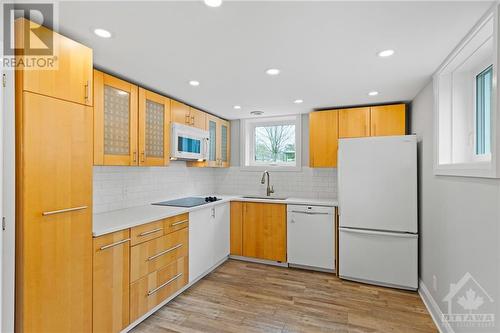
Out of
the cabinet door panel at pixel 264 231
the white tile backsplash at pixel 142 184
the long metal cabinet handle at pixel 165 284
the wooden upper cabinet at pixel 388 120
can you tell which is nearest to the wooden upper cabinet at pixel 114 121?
the white tile backsplash at pixel 142 184

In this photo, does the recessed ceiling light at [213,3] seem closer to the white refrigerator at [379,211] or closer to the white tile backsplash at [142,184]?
the white tile backsplash at [142,184]

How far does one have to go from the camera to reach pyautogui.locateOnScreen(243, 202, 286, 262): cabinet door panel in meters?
3.70

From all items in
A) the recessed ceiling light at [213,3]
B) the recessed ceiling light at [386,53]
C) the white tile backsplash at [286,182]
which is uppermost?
the recessed ceiling light at [213,3]

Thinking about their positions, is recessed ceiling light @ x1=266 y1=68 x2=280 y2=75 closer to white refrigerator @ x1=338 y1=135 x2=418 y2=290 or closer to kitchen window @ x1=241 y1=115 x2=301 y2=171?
white refrigerator @ x1=338 y1=135 x2=418 y2=290

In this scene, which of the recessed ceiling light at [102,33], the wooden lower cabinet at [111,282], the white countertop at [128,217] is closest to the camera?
the recessed ceiling light at [102,33]

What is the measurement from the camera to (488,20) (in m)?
1.51

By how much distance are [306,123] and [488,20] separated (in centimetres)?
274

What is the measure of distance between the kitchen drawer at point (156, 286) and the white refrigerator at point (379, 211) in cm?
194

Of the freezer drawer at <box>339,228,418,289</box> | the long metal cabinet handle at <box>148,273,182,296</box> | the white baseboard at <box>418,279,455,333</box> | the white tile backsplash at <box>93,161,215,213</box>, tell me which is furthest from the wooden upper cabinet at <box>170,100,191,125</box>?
the white baseboard at <box>418,279,455,333</box>

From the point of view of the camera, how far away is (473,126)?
6.87 feet

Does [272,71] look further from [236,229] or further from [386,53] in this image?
[236,229]

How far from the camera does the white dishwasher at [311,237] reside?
11.2 feet

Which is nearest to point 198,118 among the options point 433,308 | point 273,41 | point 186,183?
point 186,183

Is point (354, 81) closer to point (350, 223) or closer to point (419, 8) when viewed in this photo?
point (419, 8)
